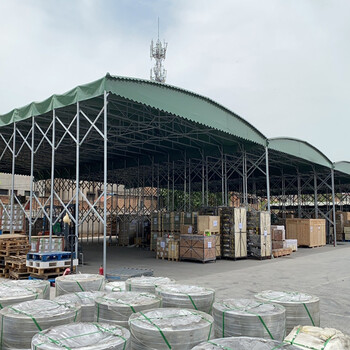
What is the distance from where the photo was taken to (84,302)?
5.42 m

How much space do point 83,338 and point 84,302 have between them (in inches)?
71.5

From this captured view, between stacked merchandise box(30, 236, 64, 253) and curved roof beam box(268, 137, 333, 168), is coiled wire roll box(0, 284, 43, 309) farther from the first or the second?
curved roof beam box(268, 137, 333, 168)

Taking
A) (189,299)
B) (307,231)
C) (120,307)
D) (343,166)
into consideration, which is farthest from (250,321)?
(343,166)

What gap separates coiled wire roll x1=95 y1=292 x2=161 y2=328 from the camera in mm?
4730

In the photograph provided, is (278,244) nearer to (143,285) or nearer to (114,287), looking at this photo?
(114,287)

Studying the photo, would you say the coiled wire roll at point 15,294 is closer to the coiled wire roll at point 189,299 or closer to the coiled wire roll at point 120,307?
the coiled wire roll at point 120,307

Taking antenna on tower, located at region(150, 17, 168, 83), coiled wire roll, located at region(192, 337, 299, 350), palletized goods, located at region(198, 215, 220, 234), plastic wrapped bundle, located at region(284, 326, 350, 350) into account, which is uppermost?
antenna on tower, located at region(150, 17, 168, 83)

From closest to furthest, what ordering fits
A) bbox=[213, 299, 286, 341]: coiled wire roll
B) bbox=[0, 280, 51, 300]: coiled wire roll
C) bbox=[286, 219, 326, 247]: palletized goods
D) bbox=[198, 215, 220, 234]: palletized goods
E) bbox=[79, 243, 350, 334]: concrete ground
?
bbox=[213, 299, 286, 341]: coiled wire roll, bbox=[0, 280, 51, 300]: coiled wire roll, bbox=[79, 243, 350, 334]: concrete ground, bbox=[198, 215, 220, 234]: palletized goods, bbox=[286, 219, 326, 247]: palletized goods

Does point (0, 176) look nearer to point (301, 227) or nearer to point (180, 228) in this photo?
point (180, 228)

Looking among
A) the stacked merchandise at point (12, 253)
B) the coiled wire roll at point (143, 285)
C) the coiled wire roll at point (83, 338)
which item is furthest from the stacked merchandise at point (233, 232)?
the coiled wire roll at point (83, 338)

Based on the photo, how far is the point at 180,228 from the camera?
1997 centimetres

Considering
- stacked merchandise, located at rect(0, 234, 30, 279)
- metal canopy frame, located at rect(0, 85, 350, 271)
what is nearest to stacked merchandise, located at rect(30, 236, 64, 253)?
stacked merchandise, located at rect(0, 234, 30, 279)

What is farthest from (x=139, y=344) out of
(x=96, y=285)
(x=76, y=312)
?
(x=96, y=285)

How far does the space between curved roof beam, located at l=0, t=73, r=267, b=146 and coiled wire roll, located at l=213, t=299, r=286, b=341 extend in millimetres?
9094
